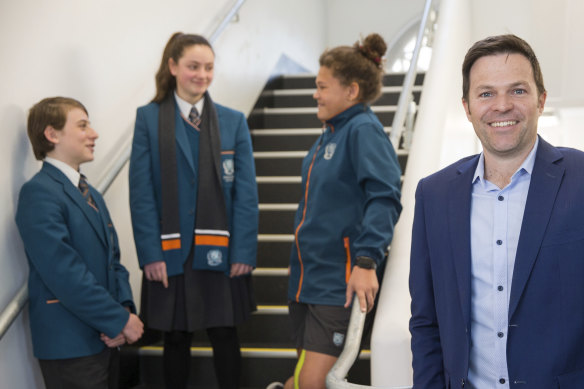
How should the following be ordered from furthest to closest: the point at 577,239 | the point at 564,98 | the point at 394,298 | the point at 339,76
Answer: the point at 564,98 < the point at 339,76 < the point at 394,298 < the point at 577,239

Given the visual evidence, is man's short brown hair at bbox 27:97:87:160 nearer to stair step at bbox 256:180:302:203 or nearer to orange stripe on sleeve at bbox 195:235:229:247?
orange stripe on sleeve at bbox 195:235:229:247

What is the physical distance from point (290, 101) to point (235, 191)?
9.84 ft

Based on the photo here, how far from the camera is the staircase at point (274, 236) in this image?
3.11 metres

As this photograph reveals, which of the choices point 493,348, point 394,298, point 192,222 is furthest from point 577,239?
point 192,222

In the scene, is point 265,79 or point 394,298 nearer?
point 394,298

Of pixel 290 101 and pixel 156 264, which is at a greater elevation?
pixel 290 101

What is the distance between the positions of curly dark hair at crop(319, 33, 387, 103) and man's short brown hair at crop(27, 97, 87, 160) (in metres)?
0.95

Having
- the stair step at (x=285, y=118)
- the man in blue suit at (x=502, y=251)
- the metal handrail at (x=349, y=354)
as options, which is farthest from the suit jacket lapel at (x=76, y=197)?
the stair step at (x=285, y=118)

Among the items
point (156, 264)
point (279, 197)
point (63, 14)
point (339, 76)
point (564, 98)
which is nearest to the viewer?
point (339, 76)

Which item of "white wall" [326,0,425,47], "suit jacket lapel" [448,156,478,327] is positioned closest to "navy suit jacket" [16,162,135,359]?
"suit jacket lapel" [448,156,478,327]

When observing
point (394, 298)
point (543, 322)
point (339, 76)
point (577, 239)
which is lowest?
point (394, 298)

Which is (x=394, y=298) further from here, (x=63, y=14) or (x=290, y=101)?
(x=290, y=101)

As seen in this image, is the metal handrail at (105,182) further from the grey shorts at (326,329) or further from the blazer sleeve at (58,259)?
the grey shorts at (326,329)

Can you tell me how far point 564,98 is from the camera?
5.54 metres
